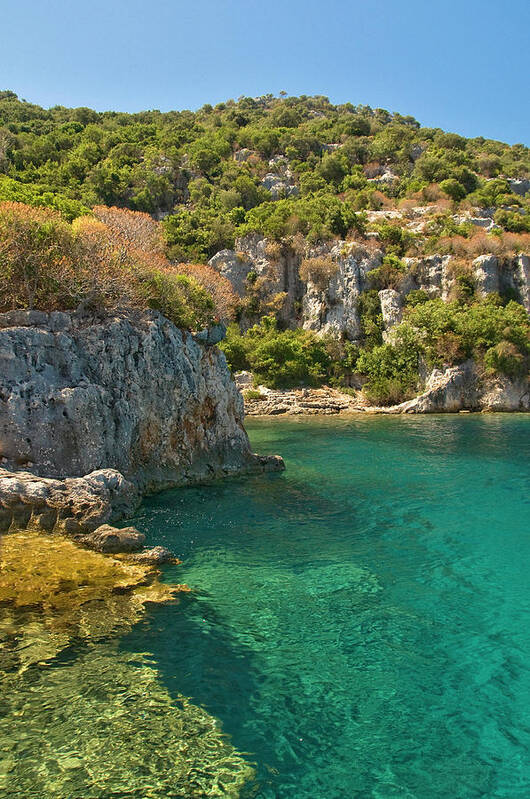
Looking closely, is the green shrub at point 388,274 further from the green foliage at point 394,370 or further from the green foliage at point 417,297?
the green foliage at point 394,370

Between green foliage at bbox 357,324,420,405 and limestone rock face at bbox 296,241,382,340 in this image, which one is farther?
limestone rock face at bbox 296,241,382,340

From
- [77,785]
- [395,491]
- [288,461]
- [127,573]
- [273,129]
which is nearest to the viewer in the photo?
[77,785]

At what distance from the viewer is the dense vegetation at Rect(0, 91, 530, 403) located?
1778 cm

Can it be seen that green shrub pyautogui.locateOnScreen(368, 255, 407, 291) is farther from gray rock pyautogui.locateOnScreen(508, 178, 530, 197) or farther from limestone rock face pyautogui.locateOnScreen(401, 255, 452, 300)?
gray rock pyautogui.locateOnScreen(508, 178, 530, 197)

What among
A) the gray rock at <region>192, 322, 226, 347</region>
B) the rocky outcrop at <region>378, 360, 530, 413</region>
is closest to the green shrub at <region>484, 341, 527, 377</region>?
the rocky outcrop at <region>378, 360, 530, 413</region>

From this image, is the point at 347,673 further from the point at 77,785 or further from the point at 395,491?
the point at 395,491

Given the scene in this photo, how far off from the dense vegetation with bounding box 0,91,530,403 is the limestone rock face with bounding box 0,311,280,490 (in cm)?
149

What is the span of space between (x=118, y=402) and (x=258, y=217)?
46951 mm

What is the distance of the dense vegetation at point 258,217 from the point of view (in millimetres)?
17781

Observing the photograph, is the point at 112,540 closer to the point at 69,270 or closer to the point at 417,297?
the point at 69,270

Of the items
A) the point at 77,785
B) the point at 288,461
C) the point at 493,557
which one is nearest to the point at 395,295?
the point at 288,461

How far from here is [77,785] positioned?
16.1 feet

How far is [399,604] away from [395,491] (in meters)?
8.24

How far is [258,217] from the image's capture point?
57.4 m
